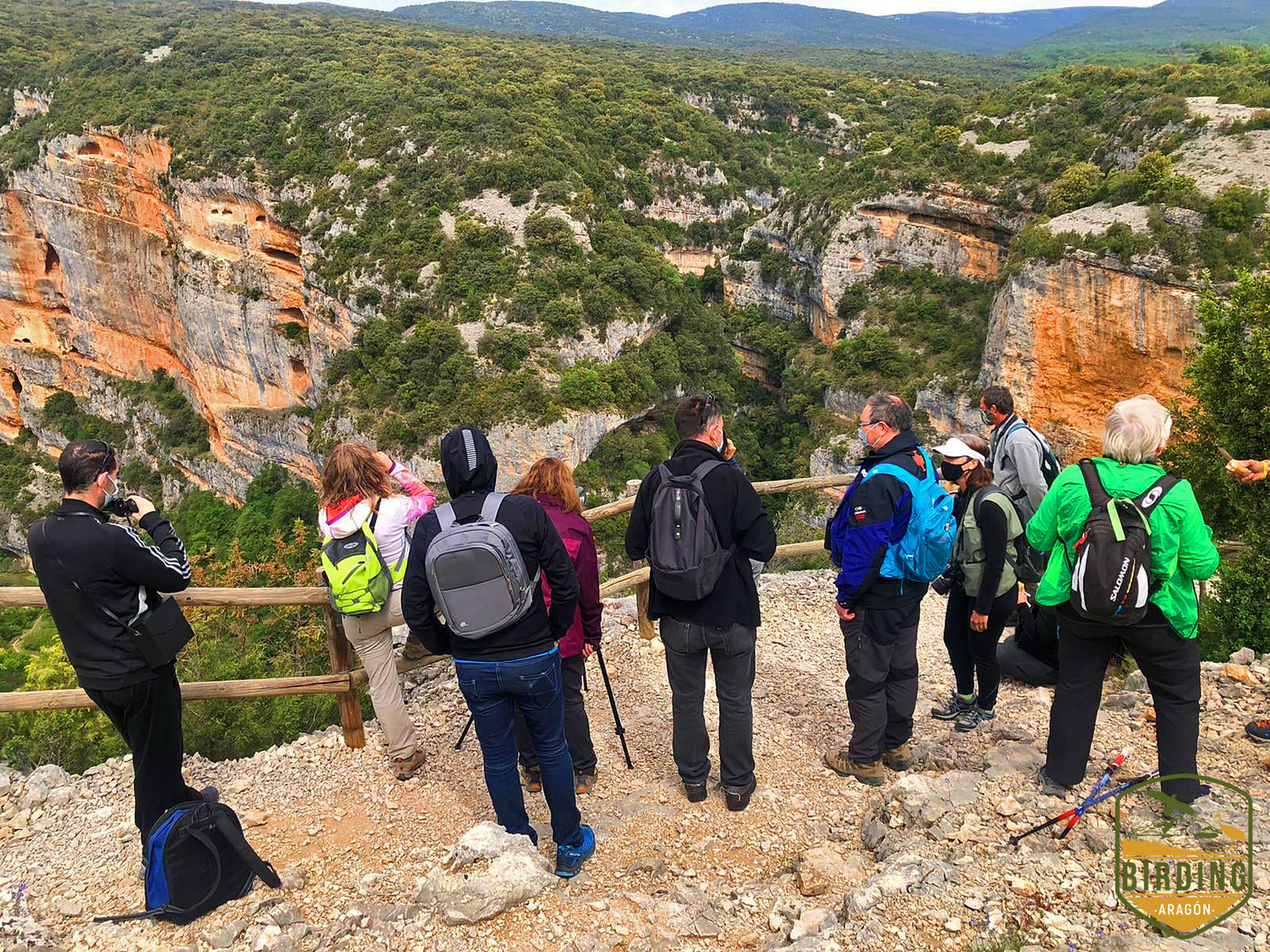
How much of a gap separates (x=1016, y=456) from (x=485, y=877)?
378 centimetres

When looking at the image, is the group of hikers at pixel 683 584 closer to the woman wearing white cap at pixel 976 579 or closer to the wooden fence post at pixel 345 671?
the woman wearing white cap at pixel 976 579

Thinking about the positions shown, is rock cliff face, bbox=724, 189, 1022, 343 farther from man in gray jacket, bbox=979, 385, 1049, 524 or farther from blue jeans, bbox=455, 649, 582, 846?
blue jeans, bbox=455, 649, 582, 846

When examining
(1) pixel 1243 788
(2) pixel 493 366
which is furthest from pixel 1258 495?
(2) pixel 493 366

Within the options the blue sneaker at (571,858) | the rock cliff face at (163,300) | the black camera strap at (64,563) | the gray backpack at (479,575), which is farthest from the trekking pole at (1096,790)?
the rock cliff face at (163,300)

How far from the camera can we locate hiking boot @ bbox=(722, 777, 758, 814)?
13.0ft

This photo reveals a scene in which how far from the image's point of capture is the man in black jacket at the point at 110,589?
3086 mm

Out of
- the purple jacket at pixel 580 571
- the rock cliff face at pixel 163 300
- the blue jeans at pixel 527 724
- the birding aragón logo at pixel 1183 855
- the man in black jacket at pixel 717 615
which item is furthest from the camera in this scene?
the rock cliff face at pixel 163 300

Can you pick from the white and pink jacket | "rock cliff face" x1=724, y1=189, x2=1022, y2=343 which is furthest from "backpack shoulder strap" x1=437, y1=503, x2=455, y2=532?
"rock cliff face" x1=724, y1=189, x2=1022, y2=343

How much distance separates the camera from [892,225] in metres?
40.4

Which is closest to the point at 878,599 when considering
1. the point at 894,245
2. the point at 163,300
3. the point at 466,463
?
the point at 466,463

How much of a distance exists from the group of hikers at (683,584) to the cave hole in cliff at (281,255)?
124ft

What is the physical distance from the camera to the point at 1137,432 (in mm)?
2980

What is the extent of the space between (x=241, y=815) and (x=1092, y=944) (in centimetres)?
409

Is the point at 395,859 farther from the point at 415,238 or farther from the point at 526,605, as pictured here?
the point at 415,238
